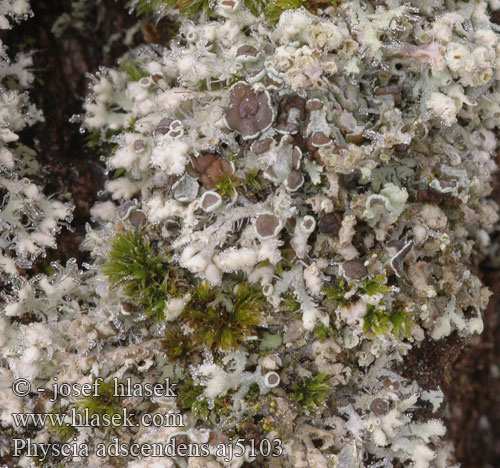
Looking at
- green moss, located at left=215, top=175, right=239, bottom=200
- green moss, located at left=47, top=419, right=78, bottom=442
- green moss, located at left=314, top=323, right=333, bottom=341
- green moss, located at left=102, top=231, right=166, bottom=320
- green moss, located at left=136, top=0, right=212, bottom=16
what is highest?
green moss, located at left=136, top=0, right=212, bottom=16

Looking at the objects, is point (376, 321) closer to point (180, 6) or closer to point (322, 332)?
point (322, 332)

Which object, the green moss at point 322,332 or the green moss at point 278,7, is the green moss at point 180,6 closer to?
the green moss at point 278,7

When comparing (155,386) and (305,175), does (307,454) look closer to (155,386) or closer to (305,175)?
(155,386)

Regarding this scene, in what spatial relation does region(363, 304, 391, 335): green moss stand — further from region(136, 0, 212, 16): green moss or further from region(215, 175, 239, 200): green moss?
region(136, 0, 212, 16): green moss

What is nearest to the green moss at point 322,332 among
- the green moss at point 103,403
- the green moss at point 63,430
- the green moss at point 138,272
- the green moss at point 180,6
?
the green moss at point 138,272

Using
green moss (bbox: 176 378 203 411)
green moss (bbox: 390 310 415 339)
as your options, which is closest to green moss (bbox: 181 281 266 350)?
green moss (bbox: 176 378 203 411)

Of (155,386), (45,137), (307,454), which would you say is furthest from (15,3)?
(307,454)
